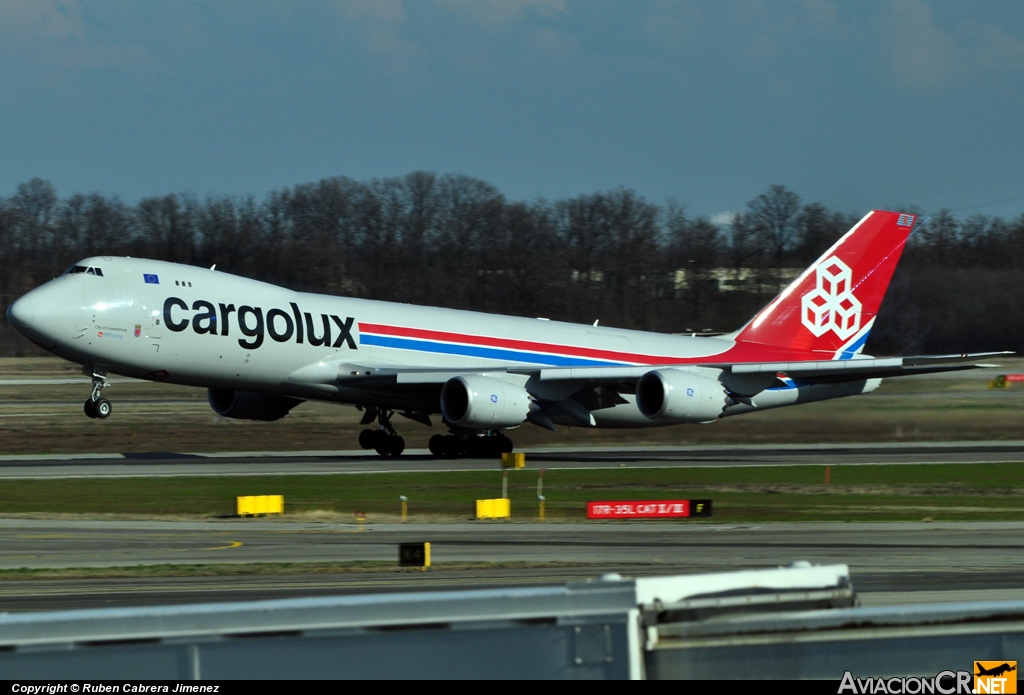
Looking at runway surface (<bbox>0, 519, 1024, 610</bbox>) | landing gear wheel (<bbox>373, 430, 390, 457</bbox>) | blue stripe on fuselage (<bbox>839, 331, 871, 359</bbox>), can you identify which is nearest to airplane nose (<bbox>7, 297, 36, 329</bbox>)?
runway surface (<bbox>0, 519, 1024, 610</bbox>)

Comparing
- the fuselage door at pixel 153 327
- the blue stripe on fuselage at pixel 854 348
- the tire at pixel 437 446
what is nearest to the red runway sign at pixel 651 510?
the fuselage door at pixel 153 327

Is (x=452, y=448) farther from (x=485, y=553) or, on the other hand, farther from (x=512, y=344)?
(x=485, y=553)

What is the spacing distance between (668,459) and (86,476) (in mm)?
18849

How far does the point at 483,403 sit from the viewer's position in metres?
37.2

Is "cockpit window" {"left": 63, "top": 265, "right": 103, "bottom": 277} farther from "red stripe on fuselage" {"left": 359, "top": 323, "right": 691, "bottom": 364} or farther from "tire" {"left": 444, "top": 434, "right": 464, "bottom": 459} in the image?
"tire" {"left": 444, "top": 434, "right": 464, "bottom": 459}

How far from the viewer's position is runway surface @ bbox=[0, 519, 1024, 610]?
14805 mm

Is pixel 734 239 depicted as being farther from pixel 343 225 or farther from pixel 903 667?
pixel 903 667

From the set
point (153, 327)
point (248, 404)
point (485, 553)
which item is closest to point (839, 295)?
point (248, 404)

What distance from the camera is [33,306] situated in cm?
3428

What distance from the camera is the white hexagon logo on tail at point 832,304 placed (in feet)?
151

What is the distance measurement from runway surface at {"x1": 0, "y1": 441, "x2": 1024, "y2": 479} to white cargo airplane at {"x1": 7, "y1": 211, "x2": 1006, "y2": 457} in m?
1.51

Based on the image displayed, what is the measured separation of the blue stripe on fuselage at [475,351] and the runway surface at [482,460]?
3422 mm

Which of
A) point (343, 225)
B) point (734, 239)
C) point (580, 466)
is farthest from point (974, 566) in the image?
point (343, 225)

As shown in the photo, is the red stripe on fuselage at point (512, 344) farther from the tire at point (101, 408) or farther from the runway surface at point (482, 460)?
the tire at point (101, 408)
